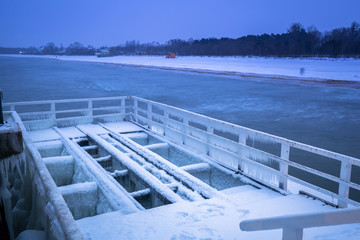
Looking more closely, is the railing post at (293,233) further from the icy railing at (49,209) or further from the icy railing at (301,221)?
the icy railing at (49,209)

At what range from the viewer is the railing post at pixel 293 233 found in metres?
2.10

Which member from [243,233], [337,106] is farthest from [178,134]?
[337,106]

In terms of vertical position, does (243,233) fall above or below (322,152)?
below

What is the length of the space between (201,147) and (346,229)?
520cm

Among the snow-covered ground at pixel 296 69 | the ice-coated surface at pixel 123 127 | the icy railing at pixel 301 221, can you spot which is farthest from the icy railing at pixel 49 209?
the snow-covered ground at pixel 296 69

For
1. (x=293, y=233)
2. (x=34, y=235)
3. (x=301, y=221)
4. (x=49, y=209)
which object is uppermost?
(x=301, y=221)

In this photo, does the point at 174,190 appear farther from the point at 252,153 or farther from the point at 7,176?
the point at 7,176

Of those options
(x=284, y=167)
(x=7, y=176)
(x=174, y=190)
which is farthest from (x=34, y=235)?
(x=284, y=167)

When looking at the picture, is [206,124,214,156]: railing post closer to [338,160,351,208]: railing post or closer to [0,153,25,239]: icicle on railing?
[338,160,351,208]: railing post

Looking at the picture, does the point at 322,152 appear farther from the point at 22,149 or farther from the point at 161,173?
the point at 22,149

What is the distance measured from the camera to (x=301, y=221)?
205cm

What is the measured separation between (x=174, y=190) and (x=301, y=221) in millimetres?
4622

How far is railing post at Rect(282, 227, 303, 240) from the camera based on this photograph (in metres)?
2.10

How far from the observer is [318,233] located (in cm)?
428
